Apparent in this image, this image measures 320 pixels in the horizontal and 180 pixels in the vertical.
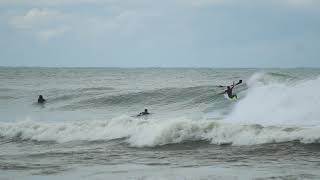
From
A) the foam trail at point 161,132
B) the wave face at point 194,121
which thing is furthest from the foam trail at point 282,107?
the foam trail at point 161,132

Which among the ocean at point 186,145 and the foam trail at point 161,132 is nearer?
the ocean at point 186,145

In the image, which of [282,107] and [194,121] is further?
[282,107]

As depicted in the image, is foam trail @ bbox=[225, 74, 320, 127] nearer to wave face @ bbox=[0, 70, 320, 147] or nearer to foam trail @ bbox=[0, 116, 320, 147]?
wave face @ bbox=[0, 70, 320, 147]

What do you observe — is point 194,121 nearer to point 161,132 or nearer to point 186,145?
point 161,132

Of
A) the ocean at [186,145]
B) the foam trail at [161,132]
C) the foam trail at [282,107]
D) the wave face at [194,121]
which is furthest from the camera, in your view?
the foam trail at [282,107]

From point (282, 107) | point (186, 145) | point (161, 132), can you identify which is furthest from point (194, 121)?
point (282, 107)

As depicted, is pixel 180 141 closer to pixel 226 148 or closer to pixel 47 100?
pixel 226 148

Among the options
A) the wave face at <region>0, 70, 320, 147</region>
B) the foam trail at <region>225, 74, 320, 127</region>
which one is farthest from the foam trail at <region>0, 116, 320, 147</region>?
the foam trail at <region>225, 74, 320, 127</region>

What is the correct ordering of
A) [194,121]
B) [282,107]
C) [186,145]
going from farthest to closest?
1. [282,107]
2. [194,121]
3. [186,145]

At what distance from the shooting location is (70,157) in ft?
44.2

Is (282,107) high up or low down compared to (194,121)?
up

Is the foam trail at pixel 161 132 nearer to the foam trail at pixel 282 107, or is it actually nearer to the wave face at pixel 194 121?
the wave face at pixel 194 121

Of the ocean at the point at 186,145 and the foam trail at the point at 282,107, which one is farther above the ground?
the foam trail at the point at 282,107

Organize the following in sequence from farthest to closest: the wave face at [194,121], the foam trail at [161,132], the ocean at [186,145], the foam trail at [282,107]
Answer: the foam trail at [282,107] < the wave face at [194,121] < the foam trail at [161,132] < the ocean at [186,145]
